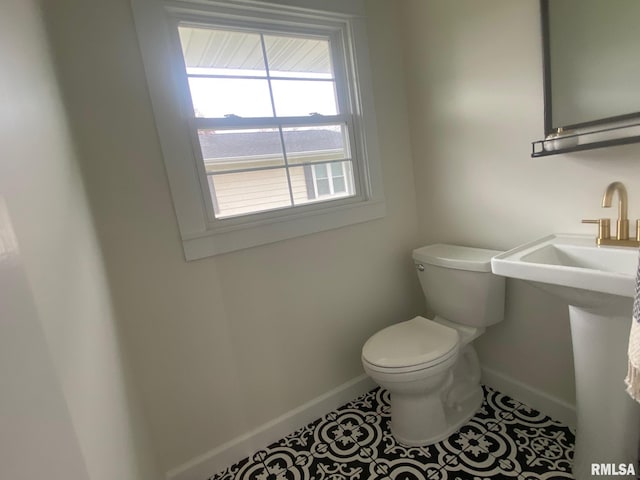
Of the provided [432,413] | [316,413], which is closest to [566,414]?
[432,413]

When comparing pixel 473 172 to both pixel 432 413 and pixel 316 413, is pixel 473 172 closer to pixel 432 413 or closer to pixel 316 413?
pixel 432 413

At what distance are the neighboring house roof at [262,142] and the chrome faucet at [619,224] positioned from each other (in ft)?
3.65

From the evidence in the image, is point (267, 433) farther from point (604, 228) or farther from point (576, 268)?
point (604, 228)

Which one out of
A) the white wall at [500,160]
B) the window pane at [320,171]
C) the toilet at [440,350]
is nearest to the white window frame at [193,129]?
the window pane at [320,171]

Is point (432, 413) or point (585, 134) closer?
point (585, 134)

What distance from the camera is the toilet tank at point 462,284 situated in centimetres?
145

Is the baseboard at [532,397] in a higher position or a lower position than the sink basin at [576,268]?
lower

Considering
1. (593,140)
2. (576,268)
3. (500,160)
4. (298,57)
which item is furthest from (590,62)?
(298,57)

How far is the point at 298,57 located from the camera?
1588 mm

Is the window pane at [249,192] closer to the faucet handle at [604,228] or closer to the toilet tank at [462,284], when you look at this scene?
the toilet tank at [462,284]

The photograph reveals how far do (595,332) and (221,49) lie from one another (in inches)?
68.5

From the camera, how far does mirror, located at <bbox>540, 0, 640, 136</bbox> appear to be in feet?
3.40

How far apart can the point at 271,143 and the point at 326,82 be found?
0.45 metres

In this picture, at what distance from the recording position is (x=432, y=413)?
4.77 ft
